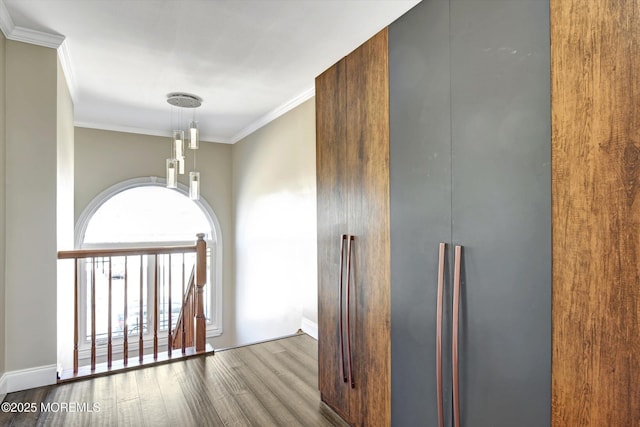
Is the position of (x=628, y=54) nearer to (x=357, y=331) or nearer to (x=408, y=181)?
(x=408, y=181)

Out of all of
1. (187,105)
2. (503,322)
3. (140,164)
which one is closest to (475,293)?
(503,322)

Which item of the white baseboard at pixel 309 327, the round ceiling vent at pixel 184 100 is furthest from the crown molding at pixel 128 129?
the white baseboard at pixel 309 327

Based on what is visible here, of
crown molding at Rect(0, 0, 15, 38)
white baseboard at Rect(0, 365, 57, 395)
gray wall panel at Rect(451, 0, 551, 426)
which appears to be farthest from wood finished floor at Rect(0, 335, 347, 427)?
crown molding at Rect(0, 0, 15, 38)

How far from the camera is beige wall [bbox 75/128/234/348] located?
4.59 meters

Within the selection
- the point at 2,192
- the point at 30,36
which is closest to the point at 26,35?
the point at 30,36

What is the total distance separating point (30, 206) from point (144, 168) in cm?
269

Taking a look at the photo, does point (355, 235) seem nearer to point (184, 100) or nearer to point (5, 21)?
point (5, 21)

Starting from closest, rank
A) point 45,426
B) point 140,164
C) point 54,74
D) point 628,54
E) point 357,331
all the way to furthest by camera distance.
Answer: point 628,54 → point 357,331 → point 45,426 → point 54,74 → point 140,164

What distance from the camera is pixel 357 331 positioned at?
1799mm

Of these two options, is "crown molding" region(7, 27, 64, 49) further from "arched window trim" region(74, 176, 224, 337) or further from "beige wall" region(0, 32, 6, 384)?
"arched window trim" region(74, 176, 224, 337)

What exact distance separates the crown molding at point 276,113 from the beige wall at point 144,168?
2.07 ft

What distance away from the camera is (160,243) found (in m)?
5.28

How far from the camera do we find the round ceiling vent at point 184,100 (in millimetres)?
3666

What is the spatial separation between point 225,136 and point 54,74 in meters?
3.03
